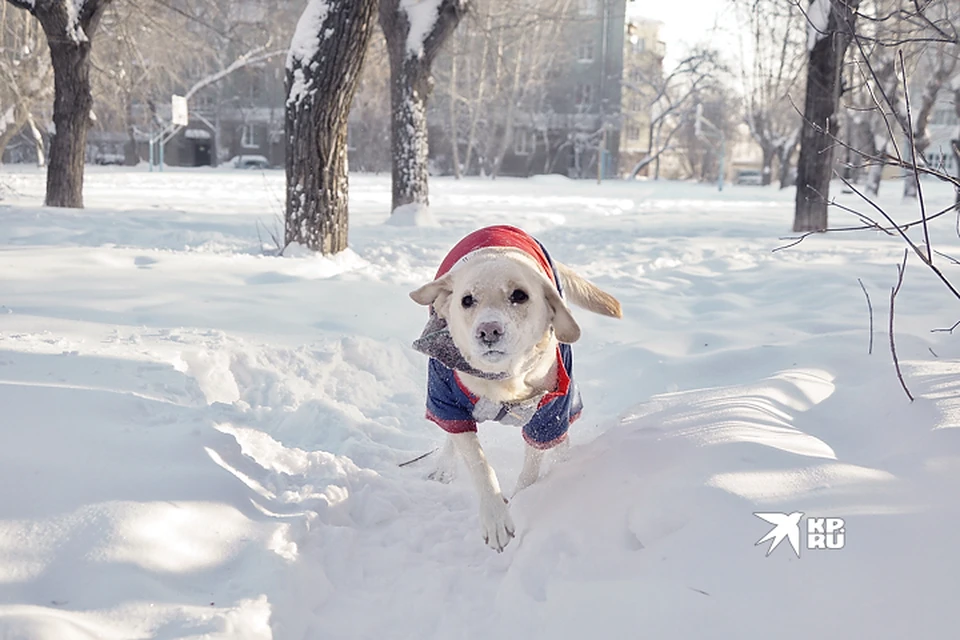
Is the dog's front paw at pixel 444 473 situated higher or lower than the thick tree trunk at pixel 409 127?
lower

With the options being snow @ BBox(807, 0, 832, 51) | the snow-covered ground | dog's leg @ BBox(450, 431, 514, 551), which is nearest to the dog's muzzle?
dog's leg @ BBox(450, 431, 514, 551)

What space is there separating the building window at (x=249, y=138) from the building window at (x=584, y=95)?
20.1m

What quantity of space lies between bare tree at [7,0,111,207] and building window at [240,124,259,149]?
3900 centimetres

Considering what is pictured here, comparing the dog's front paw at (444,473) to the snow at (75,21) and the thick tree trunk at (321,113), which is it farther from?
the snow at (75,21)

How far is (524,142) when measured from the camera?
1946 inches

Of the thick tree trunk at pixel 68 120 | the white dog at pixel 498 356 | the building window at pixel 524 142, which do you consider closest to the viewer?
the white dog at pixel 498 356

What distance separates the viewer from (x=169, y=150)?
160 feet

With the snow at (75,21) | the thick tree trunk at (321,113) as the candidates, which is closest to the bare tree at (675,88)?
the snow at (75,21)

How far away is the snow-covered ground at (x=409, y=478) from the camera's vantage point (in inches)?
Answer: 79.7

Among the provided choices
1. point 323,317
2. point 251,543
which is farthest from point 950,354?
point 323,317

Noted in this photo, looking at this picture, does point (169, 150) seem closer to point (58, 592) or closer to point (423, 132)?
point (423, 132)

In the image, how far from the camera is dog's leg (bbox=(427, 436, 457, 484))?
11.8ft

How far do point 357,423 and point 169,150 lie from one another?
163 ft

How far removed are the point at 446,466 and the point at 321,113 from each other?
465cm
